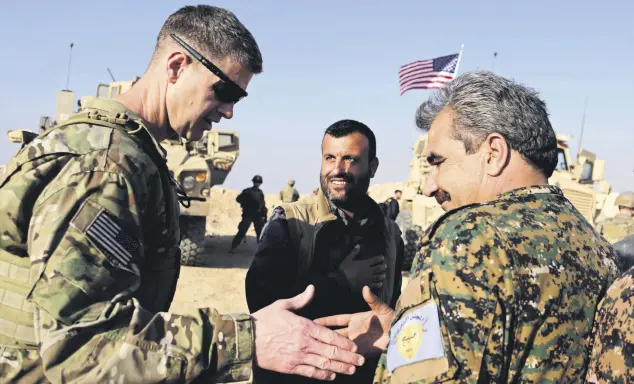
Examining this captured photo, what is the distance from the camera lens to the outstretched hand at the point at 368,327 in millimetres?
2131

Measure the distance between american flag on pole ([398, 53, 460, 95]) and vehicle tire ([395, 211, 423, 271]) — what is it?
2785 millimetres

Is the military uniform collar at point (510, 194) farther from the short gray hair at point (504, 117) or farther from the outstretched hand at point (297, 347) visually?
the outstretched hand at point (297, 347)

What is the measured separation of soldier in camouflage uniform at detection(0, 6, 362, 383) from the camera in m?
1.40

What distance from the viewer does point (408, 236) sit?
35.9 feet

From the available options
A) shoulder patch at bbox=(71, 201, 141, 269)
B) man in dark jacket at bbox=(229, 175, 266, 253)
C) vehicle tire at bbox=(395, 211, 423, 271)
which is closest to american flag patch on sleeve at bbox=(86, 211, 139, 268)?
shoulder patch at bbox=(71, 201, 141, 269)

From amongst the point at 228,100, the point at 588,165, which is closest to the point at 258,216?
the point at 588,165

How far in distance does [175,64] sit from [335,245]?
140 cm

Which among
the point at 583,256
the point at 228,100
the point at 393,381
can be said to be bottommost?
the point at 393,381

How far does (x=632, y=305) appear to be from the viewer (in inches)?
52.5

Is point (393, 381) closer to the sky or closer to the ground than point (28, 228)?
closer to the ground

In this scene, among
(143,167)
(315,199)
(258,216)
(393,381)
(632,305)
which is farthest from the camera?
(258,216)

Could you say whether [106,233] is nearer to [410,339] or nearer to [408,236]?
[410,339]

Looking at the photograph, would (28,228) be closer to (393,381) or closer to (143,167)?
(143,167)

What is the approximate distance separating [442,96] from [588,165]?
1542 cm
